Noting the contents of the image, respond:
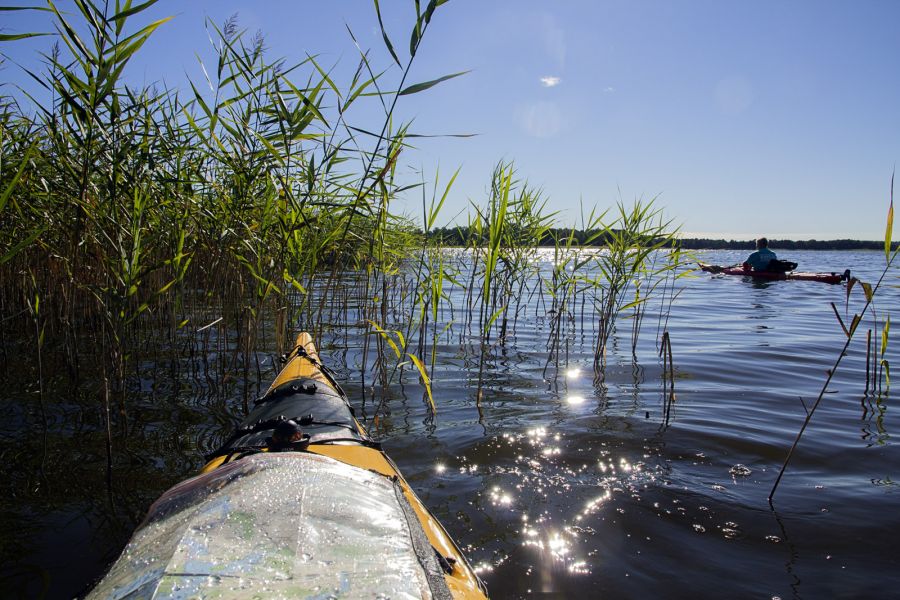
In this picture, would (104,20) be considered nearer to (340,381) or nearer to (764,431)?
(340,381)

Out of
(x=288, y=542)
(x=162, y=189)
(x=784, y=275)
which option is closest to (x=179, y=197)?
(x=162, y=189)

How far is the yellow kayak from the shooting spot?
1101 millimetres

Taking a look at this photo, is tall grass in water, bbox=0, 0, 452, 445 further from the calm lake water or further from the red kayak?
the red kayak

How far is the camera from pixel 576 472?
10.4 ft

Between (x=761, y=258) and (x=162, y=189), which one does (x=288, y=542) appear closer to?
(x=162, y=189)

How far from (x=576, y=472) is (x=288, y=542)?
2.27 meters

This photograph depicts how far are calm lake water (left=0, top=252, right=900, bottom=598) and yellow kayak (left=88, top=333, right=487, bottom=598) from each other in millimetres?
471

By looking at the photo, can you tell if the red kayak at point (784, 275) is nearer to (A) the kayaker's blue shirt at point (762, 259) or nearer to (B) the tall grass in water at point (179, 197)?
(A) the kayaker's blue shirt at point (762, 259)

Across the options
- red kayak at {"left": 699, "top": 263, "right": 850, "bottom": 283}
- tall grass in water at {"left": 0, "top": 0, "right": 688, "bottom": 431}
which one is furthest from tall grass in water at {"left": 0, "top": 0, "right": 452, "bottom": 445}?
red kayak at {"left": 699, "top": 263, "right": 850, "bottom": 283}

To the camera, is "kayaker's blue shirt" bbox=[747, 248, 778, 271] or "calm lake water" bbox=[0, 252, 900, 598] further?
"kayaker's blue shirt" bbox=[747, 248, 778, 271]

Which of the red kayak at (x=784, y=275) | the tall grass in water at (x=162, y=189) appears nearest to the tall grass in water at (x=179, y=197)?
the tall grass in water at (x=162, y=189)

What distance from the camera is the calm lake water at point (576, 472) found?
7.38 feet

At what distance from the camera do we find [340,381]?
4.88 meters

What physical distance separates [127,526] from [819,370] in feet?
20.3
